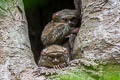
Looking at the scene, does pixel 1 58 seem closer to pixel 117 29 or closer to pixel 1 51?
pixel 1 51

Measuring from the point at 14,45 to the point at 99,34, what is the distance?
23.5 inches

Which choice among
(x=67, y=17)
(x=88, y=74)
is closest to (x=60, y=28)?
(x=67, y=17)

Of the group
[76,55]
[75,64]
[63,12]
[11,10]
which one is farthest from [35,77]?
[63,12]

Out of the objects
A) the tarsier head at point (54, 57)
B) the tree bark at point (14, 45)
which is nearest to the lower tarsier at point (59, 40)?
the tarsier head at point (54, 57)

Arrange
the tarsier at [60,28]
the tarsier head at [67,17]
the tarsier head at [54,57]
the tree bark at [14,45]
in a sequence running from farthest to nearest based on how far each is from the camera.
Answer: the tarsier head at [67,17] < the tarsier at [60,28] < the tarsier head at [54,57] < the tree bark at [14,45]

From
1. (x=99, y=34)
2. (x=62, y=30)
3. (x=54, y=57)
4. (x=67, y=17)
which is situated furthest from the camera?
(x=67, y=17)

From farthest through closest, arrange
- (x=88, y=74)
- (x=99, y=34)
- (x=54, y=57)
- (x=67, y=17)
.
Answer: (x=67, y=17) < (x=54, y=57) < (x=99, y=34) < (x=88, y=74)

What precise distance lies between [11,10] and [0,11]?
121mm

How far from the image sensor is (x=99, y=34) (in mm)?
2453

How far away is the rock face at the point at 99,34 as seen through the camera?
2.32 meters

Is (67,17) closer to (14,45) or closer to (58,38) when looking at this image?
(58,38)

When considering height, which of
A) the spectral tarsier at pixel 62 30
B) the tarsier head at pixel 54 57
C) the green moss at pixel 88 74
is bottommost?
the green moss at pixel 88 74

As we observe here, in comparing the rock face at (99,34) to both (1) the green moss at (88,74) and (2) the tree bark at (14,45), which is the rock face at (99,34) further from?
(2) the tree bark at (14,45)

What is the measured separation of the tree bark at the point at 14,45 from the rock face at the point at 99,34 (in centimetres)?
38
